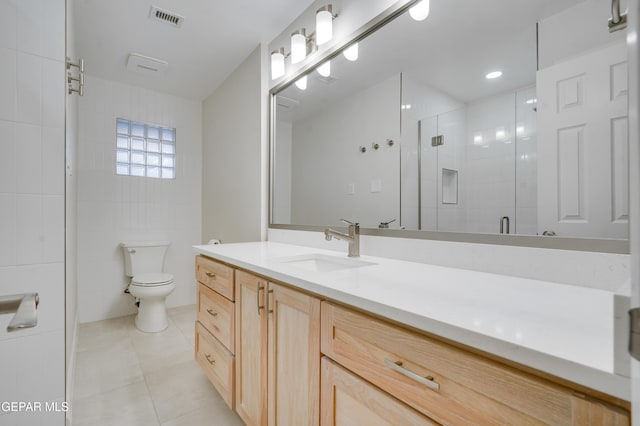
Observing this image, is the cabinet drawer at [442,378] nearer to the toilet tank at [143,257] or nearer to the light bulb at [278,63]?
the light bulb at [278,63]

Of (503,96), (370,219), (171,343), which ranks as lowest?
(171,343)

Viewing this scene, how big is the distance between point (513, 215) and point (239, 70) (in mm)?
2510

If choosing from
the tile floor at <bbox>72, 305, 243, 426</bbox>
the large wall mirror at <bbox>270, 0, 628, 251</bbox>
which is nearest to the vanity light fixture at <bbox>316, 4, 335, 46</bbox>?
the large wall mirror at <bbox>270, 0, 628, 251</bbox>

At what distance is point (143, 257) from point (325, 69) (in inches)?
96.7

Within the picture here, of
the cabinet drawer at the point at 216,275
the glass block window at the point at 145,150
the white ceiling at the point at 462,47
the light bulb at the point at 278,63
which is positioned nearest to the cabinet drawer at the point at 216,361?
the cabinet drawer at the point at 216,275

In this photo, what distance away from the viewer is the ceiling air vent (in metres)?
1.91

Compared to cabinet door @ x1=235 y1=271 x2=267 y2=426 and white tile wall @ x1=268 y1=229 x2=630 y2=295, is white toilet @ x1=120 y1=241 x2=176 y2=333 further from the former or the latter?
white tile wall @ x1=268 y1=229 x2=630 y2=295

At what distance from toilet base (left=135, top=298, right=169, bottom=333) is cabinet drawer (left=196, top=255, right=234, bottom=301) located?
3.87ft

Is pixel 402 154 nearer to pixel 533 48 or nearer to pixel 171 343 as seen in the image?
pixel 533 48

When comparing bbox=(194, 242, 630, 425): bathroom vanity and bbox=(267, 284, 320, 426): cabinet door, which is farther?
bbox=(267, 284, 320, 426): cabinet door

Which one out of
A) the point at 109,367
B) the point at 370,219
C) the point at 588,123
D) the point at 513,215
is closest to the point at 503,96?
the point at 588,123

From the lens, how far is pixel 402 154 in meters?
1.34

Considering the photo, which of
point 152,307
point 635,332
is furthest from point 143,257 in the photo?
point 635,332

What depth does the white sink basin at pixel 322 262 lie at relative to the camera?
1369mm
